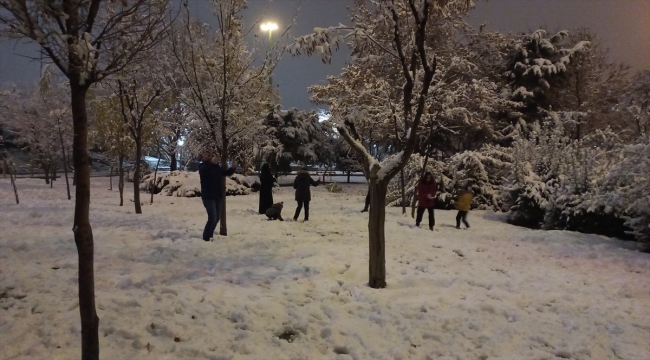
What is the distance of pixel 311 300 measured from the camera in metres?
5.01

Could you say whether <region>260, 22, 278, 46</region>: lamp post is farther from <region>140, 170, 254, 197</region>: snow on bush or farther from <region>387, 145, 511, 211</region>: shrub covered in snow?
<region>140, 170, 254, 197</region>: snow on bush

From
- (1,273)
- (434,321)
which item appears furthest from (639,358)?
(1,273)

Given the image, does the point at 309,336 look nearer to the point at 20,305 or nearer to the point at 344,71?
the point at 20,305

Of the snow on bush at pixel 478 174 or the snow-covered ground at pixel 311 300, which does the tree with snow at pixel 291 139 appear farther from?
the snow-covered ground at pixel 311 300

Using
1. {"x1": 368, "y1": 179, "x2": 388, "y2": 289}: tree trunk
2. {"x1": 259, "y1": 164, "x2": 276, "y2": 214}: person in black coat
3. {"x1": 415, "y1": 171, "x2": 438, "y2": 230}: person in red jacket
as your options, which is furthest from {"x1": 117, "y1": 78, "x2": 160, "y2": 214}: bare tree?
{"x1": 368, "y1": 179, "x2": 388, "y2": 289}: tree trunk

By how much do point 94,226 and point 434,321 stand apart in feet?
26.7

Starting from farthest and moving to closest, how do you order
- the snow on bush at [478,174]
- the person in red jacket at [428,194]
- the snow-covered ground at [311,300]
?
1. the snow on bush at [478,174]
2. the person in red jacket at [428,194]
3. the snow-covered ground at [311,300]

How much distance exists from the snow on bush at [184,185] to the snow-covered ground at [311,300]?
1172 centimetres

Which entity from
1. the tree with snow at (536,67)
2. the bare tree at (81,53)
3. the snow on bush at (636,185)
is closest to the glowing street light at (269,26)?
the bare tree at (81,53)

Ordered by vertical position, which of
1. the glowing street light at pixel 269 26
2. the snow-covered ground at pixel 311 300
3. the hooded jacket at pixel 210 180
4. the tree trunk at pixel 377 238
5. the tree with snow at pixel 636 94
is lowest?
the snow-covered ground at pixel 311 300

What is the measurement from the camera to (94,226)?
9641 millimetres

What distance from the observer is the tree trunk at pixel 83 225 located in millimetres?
2879

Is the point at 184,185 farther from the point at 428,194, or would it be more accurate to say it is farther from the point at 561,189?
the point at 561,189

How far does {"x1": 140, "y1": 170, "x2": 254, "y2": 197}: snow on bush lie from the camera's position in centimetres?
2061
